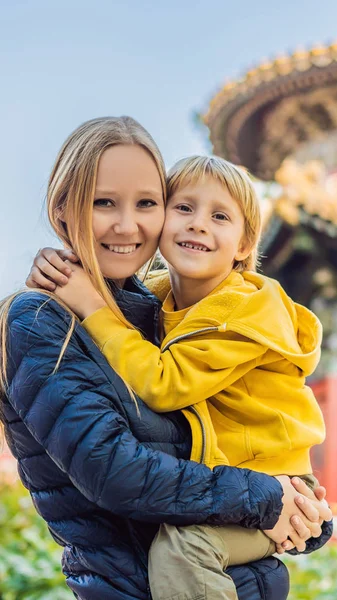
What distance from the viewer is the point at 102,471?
5.27ft

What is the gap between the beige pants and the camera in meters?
1.62

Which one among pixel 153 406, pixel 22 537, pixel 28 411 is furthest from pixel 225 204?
pixel 22 537

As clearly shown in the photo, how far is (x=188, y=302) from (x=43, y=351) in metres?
0.53

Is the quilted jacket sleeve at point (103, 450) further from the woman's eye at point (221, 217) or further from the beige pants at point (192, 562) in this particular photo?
the woman's eye at point (221, 217)

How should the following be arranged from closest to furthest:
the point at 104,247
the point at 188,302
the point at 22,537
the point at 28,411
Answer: the point at 28,411, the point at 104,247, the point at 188,302, the point at 22,537

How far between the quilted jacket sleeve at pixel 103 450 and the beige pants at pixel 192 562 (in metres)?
0.03

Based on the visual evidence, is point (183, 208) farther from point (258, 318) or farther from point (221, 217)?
point (258, 318)

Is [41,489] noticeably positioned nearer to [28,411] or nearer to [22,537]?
[28,411]

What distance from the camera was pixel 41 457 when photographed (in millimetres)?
1765

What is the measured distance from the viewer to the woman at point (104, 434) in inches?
64.1

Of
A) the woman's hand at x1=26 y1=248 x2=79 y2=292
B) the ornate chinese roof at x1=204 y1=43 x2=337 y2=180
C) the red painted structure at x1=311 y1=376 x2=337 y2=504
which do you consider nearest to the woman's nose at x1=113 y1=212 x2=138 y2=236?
the woman's hand at x1=26 y1=248 x2=79 y2=292

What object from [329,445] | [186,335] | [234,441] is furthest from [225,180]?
[329,445]

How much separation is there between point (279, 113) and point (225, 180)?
822 centimetres

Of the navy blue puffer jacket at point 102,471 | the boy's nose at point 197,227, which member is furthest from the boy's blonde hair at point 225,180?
the navy blue puffer jacket at point 102,471
